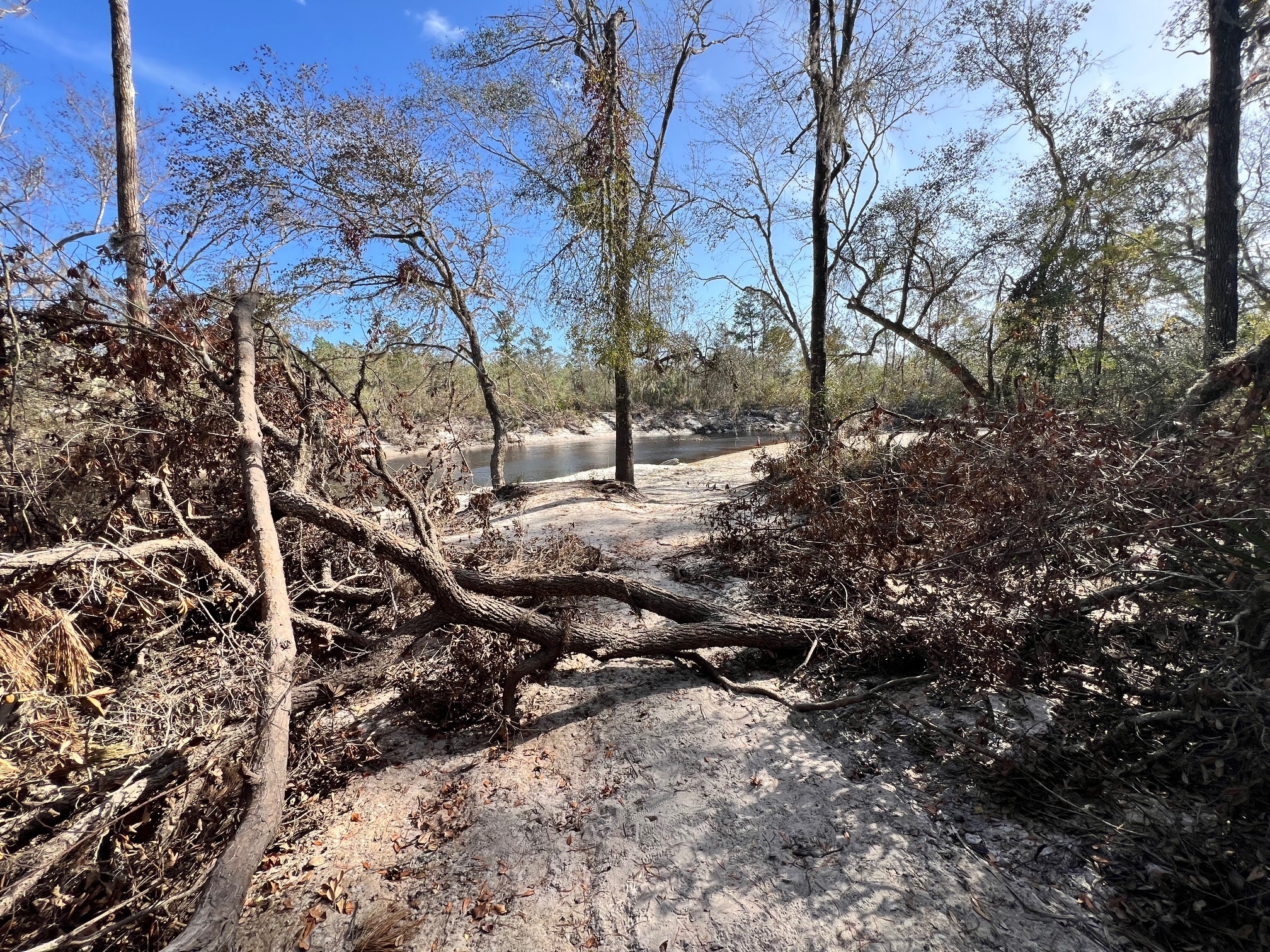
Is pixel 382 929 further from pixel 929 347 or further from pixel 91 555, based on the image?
pixel 929 347

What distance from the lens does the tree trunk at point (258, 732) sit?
1.69 metres

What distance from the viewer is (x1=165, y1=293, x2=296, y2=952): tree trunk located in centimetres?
169

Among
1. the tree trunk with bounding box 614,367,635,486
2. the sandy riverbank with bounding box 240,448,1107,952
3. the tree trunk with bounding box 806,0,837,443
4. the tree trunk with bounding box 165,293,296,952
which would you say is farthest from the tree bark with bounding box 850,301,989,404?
the tree trunk with bounding box 165,293,296,952

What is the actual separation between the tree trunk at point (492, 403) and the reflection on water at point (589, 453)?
241 inches

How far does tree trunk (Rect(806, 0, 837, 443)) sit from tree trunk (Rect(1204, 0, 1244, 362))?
5191mm

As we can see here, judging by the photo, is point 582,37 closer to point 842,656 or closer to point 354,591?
point 354,591

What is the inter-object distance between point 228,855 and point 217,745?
0.68 meters

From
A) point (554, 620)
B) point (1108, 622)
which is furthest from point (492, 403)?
point (1108, 622)

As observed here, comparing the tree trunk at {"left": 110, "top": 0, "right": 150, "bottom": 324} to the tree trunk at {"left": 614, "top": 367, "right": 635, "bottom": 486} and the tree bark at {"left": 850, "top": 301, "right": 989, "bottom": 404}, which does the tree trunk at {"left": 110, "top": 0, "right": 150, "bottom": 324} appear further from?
the tree bark at {"left": 850, "top": 301, "right": 989, "bottom": 404}

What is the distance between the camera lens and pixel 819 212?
1030 cm


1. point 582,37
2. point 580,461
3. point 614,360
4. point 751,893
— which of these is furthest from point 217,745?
point 580,461

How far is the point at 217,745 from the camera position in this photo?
7.77 feet

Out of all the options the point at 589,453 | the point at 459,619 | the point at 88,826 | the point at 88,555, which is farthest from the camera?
the point at 589,453

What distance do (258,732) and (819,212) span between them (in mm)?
11500
